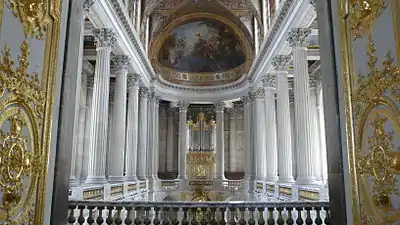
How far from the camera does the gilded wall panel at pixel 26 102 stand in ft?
11.6

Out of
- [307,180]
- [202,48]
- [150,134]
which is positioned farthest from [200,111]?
[307,180]

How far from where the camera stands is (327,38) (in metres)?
5.25

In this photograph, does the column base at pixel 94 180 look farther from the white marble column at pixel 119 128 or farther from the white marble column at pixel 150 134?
the white marble column at pixel 150 134

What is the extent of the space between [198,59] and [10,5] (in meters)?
23.8

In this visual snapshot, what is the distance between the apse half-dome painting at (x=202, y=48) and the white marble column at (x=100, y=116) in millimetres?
11975

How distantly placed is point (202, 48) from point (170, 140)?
8443 mm

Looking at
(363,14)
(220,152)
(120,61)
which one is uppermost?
(120,61)

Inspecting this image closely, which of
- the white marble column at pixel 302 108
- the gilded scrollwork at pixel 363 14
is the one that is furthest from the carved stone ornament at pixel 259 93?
the gilded scrollwork at pixel 363 14

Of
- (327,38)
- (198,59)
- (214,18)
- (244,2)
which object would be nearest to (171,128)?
(198,59)

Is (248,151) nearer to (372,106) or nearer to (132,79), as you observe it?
(132,79)

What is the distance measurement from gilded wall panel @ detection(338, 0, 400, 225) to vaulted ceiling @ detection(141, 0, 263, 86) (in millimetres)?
20575

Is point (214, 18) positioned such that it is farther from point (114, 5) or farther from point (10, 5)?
point (10, 5)

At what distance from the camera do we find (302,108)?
13.2 m

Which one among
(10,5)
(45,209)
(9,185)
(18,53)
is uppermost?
(10,5)
